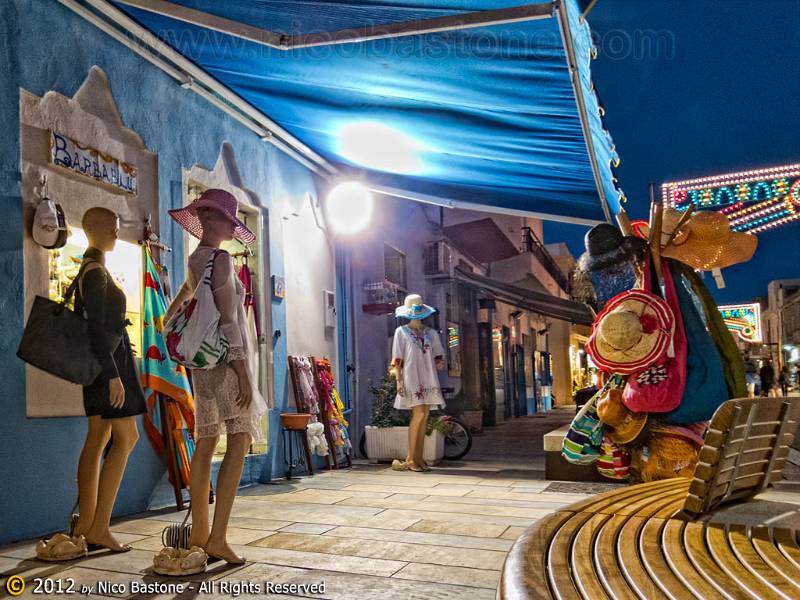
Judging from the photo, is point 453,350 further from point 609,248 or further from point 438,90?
point 609,248

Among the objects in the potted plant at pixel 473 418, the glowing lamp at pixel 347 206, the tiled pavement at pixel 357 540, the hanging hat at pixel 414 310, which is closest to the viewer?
the tiled pavement at pixel 357 540

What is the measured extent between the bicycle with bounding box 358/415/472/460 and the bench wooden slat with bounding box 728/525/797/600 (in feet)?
22.5

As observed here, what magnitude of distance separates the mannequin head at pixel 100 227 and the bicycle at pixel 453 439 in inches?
208

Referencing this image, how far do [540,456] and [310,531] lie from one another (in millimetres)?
5259

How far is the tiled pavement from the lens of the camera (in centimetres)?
306

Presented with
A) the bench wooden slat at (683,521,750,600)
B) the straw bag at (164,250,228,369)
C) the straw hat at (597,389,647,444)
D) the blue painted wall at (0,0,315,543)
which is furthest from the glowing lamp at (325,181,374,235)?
the bench wooden slat at (683,521,750,600)

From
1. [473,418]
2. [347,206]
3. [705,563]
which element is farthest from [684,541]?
[473,418]

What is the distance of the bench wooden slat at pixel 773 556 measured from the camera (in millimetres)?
1208

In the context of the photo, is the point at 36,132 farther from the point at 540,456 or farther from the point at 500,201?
the point at 540,456

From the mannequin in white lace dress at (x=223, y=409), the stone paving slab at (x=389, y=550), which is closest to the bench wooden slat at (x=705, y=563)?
the stone paving slab at (x=389, y=550)

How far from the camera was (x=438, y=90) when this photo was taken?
4.98 metres

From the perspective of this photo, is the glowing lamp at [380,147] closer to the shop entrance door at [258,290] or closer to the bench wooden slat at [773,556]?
the shop entrance door at [258,290]

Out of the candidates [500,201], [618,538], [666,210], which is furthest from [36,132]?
[500,201]

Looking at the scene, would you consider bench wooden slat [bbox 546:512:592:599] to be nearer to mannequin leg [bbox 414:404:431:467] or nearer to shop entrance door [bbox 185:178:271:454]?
shop entrance door [bbox 185:178:271:454]
